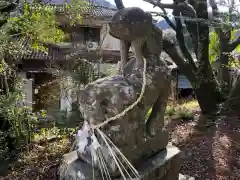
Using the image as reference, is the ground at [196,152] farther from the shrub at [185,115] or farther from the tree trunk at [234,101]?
the tree trunk at [234,101]

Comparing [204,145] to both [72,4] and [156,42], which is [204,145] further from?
[72,4]

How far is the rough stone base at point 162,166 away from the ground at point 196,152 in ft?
4.92

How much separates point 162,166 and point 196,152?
2.58 meters

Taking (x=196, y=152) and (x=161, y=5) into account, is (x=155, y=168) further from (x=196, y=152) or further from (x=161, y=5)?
(x=161, y=5)

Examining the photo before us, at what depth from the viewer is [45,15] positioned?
4.84 meters

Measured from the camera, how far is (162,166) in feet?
7.93

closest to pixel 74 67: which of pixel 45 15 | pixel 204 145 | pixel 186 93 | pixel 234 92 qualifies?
pixel 45 15

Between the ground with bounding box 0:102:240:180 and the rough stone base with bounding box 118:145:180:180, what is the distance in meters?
1.50

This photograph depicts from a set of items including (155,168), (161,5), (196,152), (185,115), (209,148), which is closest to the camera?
(155,168)

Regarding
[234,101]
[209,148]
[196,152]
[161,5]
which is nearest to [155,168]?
[196,152]

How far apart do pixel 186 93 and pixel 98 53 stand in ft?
25.3

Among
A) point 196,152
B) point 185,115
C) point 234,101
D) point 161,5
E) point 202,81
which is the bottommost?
point 196,152

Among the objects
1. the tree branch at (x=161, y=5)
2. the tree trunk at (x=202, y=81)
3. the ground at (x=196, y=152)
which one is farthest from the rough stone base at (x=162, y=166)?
the tree trunk at (x=202, y=81)

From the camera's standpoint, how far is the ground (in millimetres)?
3908
